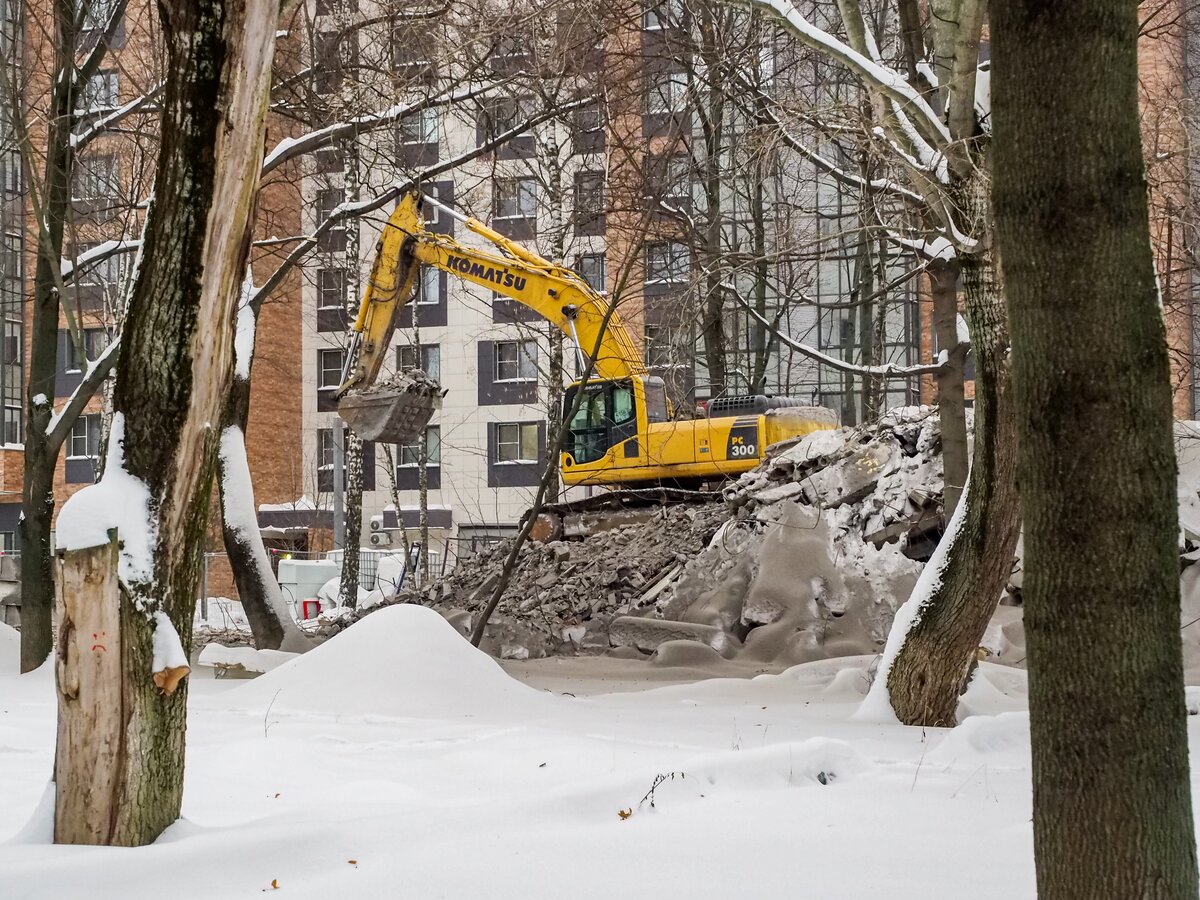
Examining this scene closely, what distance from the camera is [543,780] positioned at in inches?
241

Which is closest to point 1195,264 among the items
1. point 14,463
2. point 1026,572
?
point 1026,572

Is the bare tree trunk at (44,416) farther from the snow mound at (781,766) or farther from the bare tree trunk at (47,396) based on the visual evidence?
the snow mound at (781,766)

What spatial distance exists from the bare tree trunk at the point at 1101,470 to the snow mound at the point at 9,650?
11689mm

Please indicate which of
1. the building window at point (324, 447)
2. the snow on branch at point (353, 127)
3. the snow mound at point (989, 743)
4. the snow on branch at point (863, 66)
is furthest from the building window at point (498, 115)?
the building window at point (324, 447)

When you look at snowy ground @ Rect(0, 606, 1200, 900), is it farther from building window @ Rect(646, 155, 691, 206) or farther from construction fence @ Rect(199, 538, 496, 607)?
construction fence @ Rect(199, 538, 496, 607)

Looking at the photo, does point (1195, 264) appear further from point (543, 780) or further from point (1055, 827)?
point (1055, 827)

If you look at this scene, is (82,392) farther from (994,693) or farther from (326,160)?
(994,693)

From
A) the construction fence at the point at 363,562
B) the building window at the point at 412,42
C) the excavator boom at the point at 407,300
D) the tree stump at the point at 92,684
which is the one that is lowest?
the construction fence at the point at 363,562

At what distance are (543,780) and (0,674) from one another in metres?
7.82

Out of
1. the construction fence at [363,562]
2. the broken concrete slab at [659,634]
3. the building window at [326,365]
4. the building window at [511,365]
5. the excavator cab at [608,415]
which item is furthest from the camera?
the building window at [326,365]

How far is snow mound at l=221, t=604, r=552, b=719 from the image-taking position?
8859mm

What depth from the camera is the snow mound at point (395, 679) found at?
→ 8.86 meters

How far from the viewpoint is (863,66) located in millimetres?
7180

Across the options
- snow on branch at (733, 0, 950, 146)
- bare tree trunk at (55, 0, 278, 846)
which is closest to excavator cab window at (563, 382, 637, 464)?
snow on branch at (733, 0, 950, 146)
